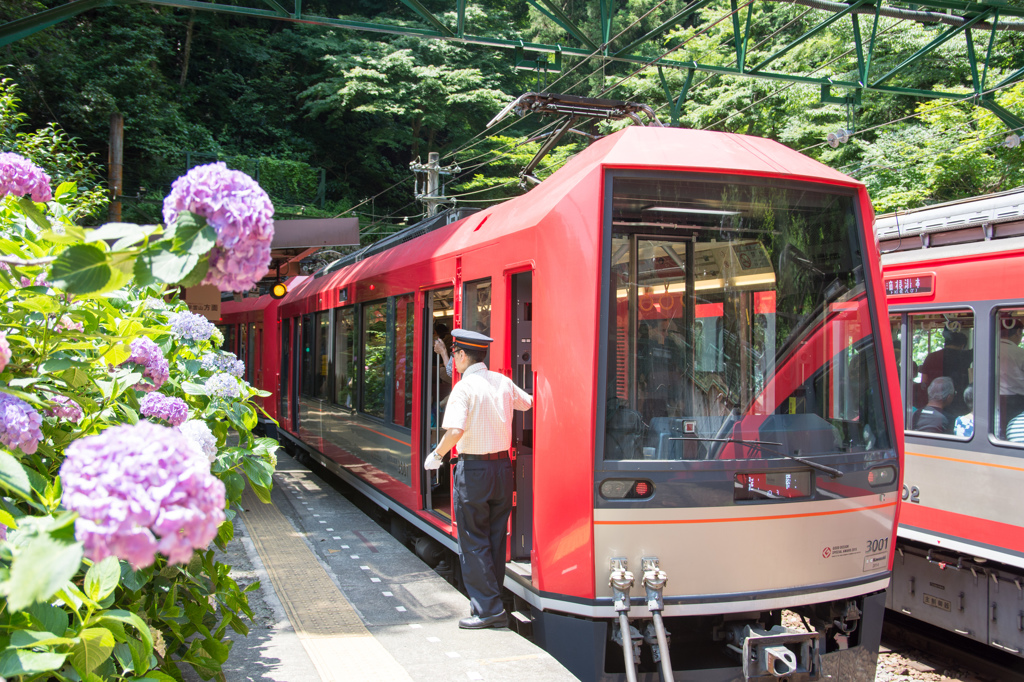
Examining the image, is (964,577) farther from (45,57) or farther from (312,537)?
(45,57)

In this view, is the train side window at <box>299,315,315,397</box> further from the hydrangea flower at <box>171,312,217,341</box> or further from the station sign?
the hydrangea flower at <box>171,312,217,341</box>

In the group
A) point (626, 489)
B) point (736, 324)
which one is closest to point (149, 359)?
point (626, 489)

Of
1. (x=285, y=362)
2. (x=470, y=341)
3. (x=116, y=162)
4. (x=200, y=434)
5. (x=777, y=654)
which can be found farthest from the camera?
(x=285, y=362)

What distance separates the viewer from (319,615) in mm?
4727

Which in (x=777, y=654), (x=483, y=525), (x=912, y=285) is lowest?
(x=777, y=654)

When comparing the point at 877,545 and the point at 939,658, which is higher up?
the point at 877,545

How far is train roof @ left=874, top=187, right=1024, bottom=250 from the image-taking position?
5.48 meters

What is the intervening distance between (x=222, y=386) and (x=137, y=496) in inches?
77.3

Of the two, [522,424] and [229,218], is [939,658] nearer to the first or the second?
[522,424]

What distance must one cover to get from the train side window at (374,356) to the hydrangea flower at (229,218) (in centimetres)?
656

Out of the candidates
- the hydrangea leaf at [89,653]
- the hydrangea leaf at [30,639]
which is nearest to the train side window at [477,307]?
the hydrangea leaf at [89,653]

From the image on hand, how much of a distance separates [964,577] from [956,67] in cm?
1630

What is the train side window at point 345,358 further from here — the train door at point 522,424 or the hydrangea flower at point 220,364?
the hydrangea flower at point 220,364

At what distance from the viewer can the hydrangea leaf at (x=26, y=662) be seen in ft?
5.59
